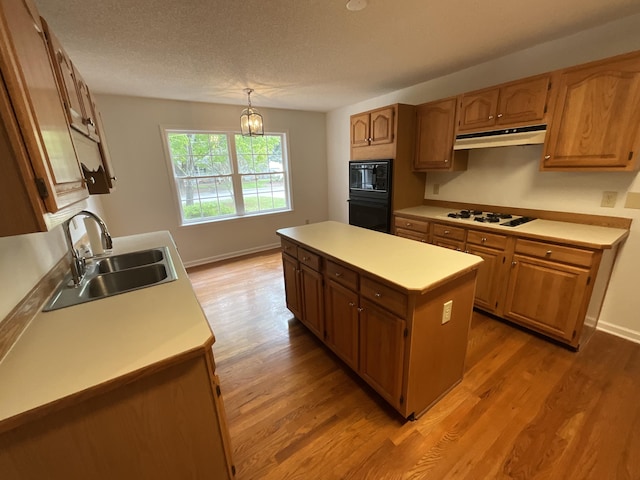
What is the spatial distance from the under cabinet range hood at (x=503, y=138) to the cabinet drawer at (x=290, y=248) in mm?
2017

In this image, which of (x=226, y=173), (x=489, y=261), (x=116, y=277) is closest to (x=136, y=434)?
(x=116, y=277)

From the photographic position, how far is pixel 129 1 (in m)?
1.58

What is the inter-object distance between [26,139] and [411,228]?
3.02 m

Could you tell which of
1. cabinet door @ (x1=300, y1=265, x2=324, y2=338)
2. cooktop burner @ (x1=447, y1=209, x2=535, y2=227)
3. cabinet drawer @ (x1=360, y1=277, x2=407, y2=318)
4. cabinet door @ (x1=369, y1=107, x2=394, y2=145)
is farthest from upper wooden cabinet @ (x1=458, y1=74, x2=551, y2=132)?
cabinet door @ (x1=300, y1=265, x2=324, y2=338)

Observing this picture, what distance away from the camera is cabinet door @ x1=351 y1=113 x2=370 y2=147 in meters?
3.51

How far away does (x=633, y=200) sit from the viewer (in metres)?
2.08

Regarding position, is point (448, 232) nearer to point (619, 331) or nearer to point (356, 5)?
point (619, 331)

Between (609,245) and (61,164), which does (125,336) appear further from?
(609,245)

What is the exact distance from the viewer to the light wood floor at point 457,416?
4.50 feet

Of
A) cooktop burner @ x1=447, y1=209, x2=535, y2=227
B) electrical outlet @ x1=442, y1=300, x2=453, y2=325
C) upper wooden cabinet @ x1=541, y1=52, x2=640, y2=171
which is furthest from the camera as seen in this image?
cooktop burner @ x1=447, y1=209, x2=535, y2=227

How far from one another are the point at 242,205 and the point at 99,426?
4028 mm

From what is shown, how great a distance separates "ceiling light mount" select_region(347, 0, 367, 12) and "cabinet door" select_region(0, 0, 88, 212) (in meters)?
1.56

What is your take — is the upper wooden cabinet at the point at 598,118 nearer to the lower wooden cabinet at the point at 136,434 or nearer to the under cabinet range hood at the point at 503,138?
the under cabinet range hood at the point at 503,138

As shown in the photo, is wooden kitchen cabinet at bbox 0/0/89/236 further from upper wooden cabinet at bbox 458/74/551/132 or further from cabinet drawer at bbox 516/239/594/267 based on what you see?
upper wooden cabinet at bbox 458/74/551/132
